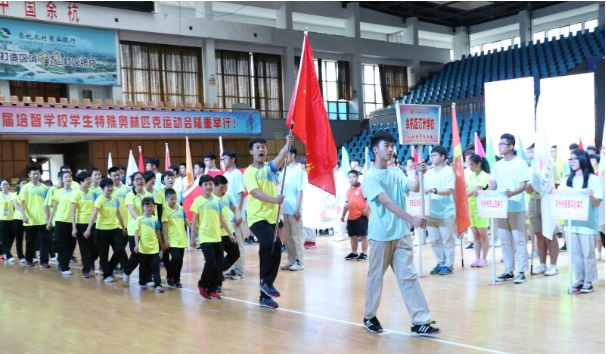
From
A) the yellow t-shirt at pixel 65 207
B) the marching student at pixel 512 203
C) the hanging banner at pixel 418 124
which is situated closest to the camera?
the hanging banner at pixel 418 124

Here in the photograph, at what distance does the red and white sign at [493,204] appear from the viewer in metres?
6.09

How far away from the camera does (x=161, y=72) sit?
2006cm

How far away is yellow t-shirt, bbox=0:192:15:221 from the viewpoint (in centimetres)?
945

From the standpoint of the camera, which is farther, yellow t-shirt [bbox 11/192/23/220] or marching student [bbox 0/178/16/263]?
marching student [bbox 0/178/16/263]

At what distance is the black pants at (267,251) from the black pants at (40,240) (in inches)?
188

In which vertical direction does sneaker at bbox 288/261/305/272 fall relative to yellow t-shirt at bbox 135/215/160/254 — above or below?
below

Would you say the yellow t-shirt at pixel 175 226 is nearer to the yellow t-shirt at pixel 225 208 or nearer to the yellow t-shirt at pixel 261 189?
the yellow t-shirt at pixel 225 208

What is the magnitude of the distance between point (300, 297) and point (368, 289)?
64.0 inches

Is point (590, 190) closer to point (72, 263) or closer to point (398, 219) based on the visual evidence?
point (398, 219)

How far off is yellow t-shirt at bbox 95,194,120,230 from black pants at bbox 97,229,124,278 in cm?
7

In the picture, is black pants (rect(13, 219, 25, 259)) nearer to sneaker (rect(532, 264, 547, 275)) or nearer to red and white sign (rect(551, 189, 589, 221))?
sneaker (rect(532, 264, 547, 275))

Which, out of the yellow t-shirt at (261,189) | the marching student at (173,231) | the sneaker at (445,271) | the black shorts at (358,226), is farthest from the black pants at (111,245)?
the sneaker at (445,271)

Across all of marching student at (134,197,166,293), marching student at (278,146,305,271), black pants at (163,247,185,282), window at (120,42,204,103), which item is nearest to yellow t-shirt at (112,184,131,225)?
marching student at (134,197,166,293)

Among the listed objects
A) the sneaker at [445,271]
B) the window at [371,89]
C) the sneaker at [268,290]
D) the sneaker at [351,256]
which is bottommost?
the sneaker at [351,256]
